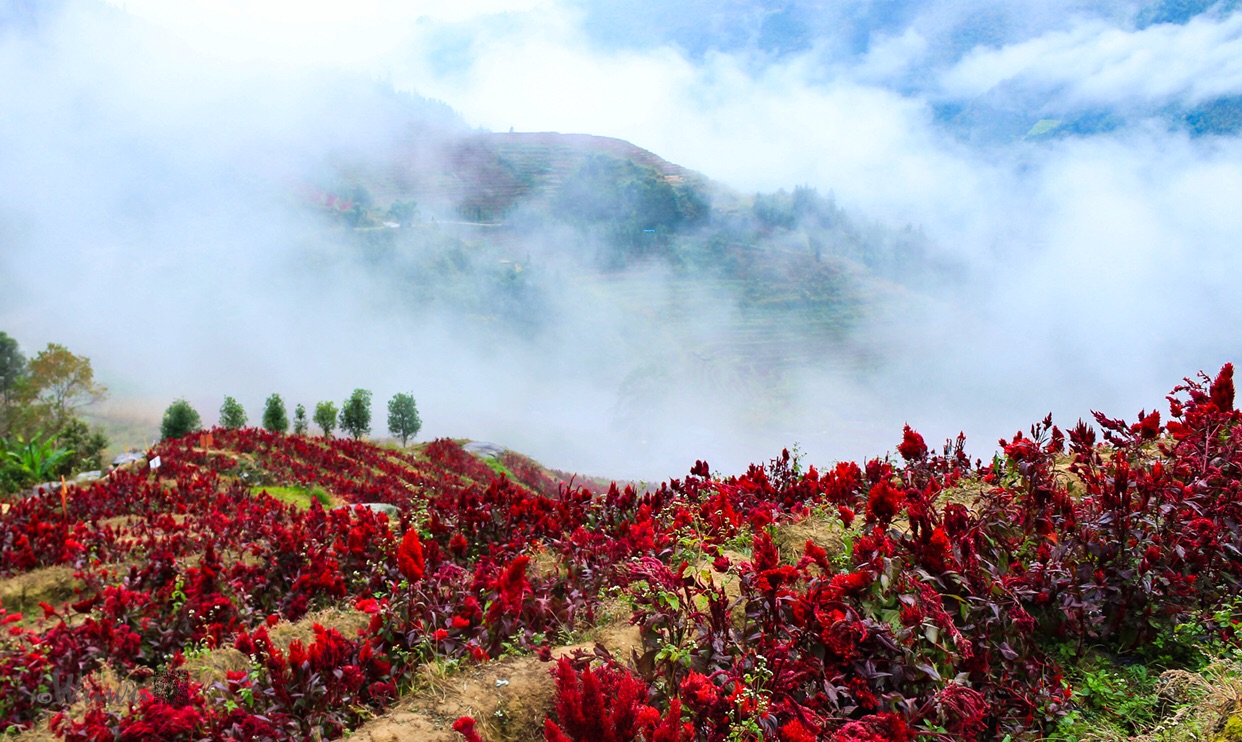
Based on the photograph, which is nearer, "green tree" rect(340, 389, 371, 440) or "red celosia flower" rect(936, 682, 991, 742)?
"red celosia flower" rect(936, 682, 991, 742)

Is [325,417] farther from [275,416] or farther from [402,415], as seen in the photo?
[402,415]

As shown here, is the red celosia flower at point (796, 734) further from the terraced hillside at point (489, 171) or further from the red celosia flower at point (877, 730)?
the terraced hillside at point (489, 171)

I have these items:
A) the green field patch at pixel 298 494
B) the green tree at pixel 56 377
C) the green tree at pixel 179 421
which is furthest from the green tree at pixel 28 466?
the green tree at pixel 56 377

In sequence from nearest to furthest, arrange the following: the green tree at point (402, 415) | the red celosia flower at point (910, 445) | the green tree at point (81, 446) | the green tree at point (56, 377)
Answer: the red celosia flower at point (910, 445) → the green tree at point (81, 446) → the green tree at point (56, 377) → the green tree at point (402, 415)

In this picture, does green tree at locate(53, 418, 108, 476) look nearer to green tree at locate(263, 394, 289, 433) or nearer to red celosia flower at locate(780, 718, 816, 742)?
green tree at locate(263, 394, 289, 433)

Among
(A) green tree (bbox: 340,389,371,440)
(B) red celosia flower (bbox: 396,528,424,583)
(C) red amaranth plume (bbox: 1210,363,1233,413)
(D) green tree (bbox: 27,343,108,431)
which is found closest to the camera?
(B) red celosia flower (bbox: 396,528,424,583)

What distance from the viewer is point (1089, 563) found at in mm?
2115

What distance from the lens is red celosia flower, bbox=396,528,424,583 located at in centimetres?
238

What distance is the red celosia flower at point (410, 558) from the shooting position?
2377mm

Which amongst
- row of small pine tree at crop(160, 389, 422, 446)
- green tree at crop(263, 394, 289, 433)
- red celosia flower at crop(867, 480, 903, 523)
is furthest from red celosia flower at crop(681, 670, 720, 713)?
green tree at crop(263, 394, 289, 433)

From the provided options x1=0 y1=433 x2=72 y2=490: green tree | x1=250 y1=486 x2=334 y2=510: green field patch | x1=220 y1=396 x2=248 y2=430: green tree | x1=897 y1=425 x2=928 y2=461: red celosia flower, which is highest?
x1=897 y1=425 x2=928 y2=461: red celosia flower

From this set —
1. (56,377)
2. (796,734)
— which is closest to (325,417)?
(56,377)

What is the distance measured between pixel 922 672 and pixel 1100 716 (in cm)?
64

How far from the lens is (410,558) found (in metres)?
2.39
